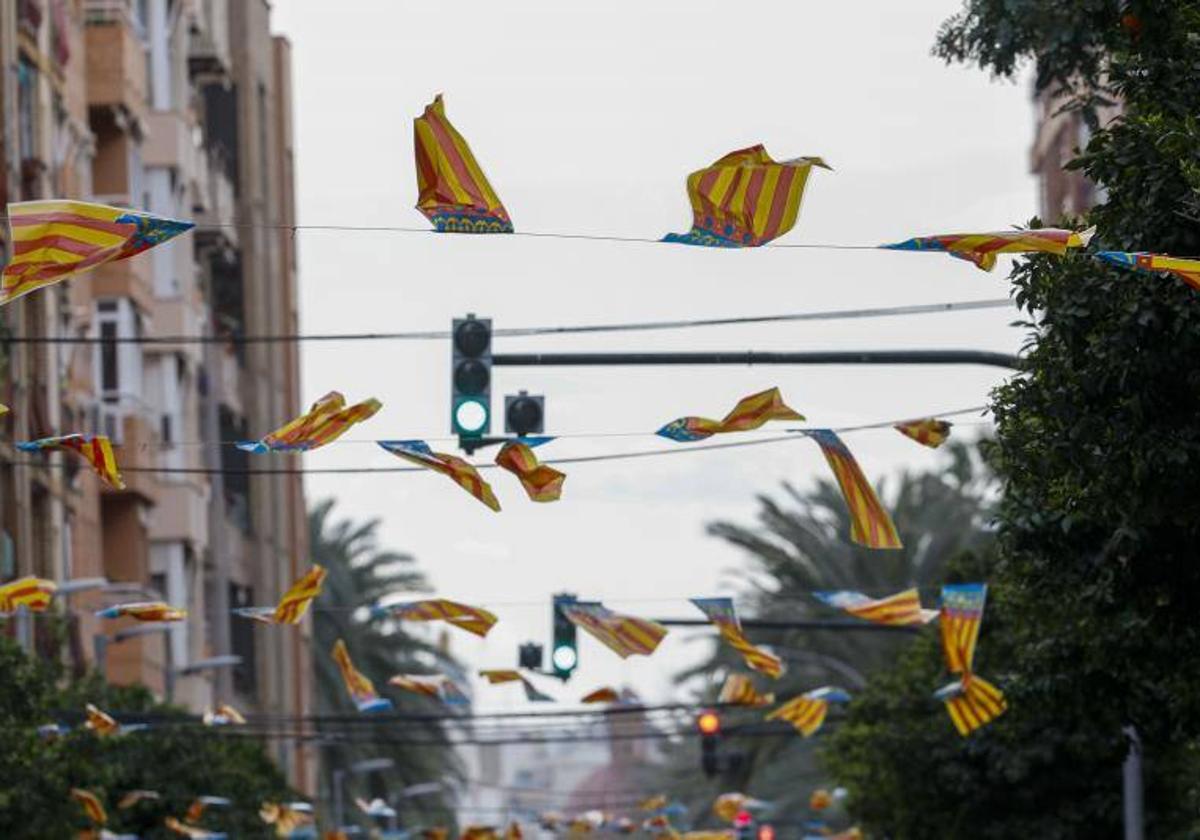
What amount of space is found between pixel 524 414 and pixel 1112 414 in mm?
5432

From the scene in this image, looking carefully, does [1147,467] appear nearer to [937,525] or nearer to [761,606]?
[937,525]

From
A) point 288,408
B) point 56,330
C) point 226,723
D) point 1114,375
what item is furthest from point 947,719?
point 288,408

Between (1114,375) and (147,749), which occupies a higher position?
(1114,375)

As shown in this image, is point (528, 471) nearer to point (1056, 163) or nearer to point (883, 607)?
point (883, 607)

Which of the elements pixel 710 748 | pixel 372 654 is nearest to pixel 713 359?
pixel 710 748

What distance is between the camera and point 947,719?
41312 millimetres

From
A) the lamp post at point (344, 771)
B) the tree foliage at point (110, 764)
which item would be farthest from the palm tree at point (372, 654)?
the tree foliage at point (110, 764)

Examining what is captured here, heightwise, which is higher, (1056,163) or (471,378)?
(1056,163)

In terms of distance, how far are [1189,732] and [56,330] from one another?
102 feet

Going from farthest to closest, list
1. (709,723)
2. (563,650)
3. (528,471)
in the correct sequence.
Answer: (709,723)
(563,650)
(528,471)

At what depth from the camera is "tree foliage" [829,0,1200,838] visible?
1898cm

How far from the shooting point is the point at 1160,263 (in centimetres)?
1717

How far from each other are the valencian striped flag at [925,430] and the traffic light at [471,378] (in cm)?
284

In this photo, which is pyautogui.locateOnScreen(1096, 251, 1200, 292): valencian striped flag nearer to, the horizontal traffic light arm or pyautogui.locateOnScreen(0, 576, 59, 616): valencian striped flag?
the horizontal traffic light arm
